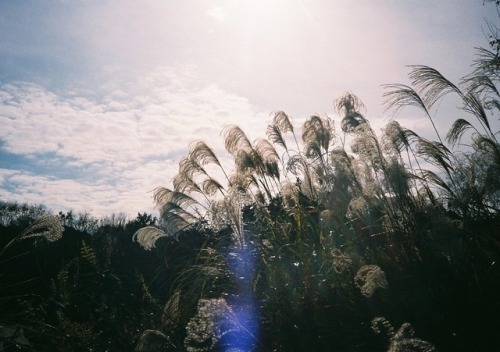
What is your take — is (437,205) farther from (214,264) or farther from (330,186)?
(214,264)

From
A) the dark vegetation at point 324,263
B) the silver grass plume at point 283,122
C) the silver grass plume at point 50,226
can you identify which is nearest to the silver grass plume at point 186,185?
the dark vegetation at point 324,263

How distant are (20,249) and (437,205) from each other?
28.5 ft

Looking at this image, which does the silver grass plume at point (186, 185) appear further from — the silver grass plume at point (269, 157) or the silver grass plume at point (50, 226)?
the silver grass plume at point (50, 226)

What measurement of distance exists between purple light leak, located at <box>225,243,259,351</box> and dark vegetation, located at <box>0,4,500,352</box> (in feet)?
0.05

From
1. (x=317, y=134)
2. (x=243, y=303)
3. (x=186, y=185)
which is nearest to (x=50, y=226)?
(x=243, y=303)

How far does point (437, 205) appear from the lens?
4719 mm

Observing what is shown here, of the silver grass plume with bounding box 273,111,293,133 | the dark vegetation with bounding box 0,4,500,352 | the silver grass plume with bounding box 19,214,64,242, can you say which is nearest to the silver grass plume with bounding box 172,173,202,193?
the dark vegetation with bounding box 0,4,500,352

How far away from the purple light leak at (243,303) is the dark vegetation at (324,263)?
0.02 metres

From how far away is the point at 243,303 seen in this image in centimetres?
386

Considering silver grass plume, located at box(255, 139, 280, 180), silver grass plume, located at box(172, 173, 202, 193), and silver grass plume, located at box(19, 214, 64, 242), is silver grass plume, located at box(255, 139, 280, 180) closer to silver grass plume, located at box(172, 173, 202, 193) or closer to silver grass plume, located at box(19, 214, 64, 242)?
silver grass plume, located at box(172, 173, 202, 193)

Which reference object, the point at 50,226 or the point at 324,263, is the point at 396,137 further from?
the point at 50,226

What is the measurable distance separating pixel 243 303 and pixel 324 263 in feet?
3.12

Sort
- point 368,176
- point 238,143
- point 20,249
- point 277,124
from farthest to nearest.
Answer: point 20,249 → point 277,124 → point 238,143 → point 368,176

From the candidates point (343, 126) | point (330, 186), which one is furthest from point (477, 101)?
point (330, 186)
